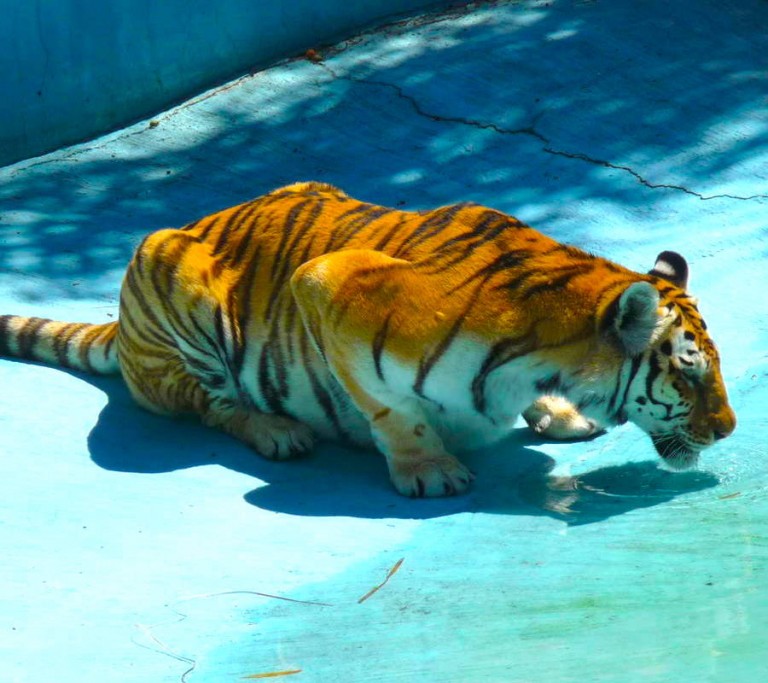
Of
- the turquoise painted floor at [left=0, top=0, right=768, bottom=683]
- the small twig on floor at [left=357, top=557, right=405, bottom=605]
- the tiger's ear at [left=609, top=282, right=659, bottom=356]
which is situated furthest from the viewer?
the tiger's ear at [left=609, top=282, right=659, bottom=356]

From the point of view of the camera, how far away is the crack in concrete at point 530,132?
6633mm

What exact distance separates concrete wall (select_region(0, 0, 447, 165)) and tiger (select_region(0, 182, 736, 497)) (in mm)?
2821

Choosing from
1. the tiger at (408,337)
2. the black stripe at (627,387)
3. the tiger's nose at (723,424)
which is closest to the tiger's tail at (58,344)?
the tiger at (408,337)

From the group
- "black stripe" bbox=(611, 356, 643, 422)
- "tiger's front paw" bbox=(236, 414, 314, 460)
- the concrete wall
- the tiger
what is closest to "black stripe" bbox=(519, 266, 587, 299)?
the tiger

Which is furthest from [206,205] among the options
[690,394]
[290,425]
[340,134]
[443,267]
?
[690,394]

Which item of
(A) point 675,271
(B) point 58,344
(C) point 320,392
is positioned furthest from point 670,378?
(B) point 58,344

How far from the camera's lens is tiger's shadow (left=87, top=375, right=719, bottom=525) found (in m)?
4.24

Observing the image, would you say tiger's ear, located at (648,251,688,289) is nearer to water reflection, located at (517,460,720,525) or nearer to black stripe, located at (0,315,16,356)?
water reflection, located at (517,460,720,525)

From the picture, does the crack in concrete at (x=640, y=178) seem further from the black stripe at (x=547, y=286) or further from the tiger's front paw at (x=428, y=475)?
the tiger's front paw at (x=428, y=475)

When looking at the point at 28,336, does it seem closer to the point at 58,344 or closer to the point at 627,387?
the point at 58,344

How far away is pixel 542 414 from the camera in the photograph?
4730 millimetres

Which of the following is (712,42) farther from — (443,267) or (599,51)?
(443,267)

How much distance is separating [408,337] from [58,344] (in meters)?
1.74

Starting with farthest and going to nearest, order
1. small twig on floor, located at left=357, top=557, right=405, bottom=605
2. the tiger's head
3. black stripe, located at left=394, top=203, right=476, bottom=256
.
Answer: black stripe, located at left=394, top=203, right=476, bottom=256
the tiger's head
small twig on floor, located at left=357, top=557, right=405, bottom=605
